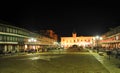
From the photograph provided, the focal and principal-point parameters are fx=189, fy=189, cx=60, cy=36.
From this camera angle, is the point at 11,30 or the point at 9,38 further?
the point at 11,30

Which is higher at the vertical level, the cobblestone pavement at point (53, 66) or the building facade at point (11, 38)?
the building facade at point (11, 38)

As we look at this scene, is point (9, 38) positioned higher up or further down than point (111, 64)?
higher up

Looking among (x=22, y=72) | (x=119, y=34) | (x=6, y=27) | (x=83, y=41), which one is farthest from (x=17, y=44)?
(x=83, y=41)

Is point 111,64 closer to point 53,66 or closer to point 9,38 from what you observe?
point 53,66

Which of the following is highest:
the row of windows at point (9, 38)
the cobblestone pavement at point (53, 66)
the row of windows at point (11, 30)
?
the row of windows at point (11, 30)

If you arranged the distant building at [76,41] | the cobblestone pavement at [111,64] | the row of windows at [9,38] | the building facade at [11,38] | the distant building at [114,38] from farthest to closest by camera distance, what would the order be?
the distant building at [76,41]
the distant building at [114,38]
the row of windows at [9,38]
the building facade at [11,38]
the cobblestone pavement at [111,64]

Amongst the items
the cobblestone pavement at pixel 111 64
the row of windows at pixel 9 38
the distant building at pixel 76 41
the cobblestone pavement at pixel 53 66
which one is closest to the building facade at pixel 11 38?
the row of windows at pixel 9 38

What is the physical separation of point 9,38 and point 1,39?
5.65 m

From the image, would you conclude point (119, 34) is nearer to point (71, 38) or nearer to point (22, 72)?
point (22, 72)

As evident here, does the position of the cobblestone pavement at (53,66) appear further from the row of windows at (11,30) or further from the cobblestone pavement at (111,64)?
the row of windows at (11,30)

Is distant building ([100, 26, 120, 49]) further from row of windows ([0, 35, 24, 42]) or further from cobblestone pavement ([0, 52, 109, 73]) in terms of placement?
cobblestone pavement ([0, 52, 109, 73])

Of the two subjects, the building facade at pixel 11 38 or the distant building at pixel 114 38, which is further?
the distant building at pixel 114 38

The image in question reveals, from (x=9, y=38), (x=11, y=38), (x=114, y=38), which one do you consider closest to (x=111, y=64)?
(x=9, y=38)

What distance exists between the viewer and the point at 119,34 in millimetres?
64875
